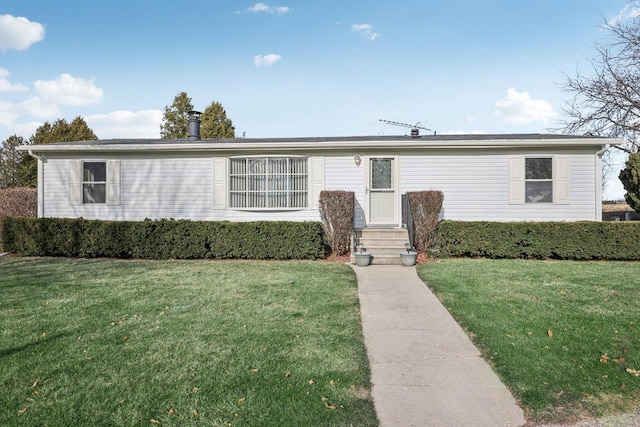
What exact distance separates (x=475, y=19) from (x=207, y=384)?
12208 millimetres

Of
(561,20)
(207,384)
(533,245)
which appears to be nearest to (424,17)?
(561,20)

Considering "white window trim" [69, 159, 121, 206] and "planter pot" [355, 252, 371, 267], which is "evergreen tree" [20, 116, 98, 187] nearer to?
"white window trim" [69, 159, 121, 206]

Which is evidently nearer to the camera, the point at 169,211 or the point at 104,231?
the point at 104,231

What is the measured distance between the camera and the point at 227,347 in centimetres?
320

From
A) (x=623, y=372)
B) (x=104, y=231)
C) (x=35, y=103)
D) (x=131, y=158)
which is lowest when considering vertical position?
(x=623, y=372)

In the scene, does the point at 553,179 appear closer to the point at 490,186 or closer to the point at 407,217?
the point at 490,186

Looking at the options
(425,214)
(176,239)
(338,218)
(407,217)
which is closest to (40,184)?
(176,239)

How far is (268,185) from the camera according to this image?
9.85 metres

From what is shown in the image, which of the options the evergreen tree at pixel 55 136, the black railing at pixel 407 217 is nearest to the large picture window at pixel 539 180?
the black railing at pixel 407 217

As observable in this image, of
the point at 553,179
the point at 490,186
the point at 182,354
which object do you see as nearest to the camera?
the point at 182,354

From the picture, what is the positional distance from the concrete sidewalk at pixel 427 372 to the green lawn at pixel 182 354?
151mm

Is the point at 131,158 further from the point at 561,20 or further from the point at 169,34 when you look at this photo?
the point at 561,20

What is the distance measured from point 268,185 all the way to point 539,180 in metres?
7.25

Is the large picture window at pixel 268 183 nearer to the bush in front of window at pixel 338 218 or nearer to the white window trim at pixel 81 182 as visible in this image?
the bush in front of window at pixel 338 218
